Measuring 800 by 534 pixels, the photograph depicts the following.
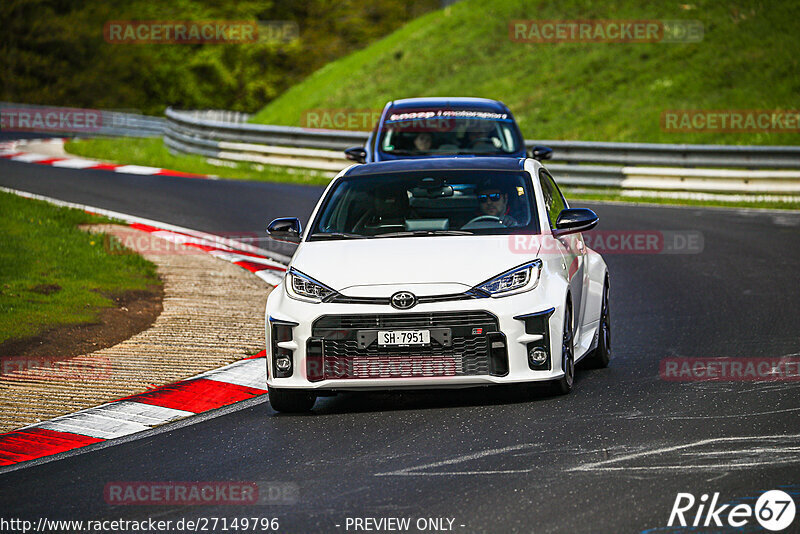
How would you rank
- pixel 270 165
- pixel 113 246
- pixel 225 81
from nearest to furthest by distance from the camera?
pixel 113 246
pixel 270 165
pixel 225 81

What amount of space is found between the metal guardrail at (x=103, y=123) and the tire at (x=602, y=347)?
3551 centimetres

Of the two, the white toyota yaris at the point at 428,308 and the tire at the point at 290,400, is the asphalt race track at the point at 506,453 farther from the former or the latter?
the white toyota yaris at the point at 428,308

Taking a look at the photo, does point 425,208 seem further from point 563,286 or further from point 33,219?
point 33,219

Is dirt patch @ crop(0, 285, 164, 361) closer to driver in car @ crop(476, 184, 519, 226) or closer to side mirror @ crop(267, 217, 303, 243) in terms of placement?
side mirror @ crop(267, 217, 303, 243)

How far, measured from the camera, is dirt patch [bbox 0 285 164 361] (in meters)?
10.2

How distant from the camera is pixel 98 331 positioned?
36.4ft

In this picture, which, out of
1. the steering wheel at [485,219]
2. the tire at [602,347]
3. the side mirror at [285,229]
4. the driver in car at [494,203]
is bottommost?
the tire at [602,347]

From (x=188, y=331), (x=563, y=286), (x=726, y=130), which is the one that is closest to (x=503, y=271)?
(x=563, y=286)

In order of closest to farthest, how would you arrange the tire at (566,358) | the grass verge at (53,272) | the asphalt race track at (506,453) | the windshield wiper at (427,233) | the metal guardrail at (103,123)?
1. the asphalt race track at (506,453)
2. the tire at (566,358)
3. the windshield wiper at (427,233)
4. the grass verge at (53,272)
5. the metal guardrail at (103,123)

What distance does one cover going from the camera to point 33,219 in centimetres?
1609

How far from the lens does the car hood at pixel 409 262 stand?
316 inches

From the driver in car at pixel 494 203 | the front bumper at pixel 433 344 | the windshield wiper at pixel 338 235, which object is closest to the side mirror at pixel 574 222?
the driver in car at pixel 494 203

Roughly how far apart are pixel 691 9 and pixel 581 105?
18.1ft

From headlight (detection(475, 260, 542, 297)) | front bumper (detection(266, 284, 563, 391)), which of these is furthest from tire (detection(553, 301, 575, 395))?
headlight (detection(475, 260, 542, 297))
